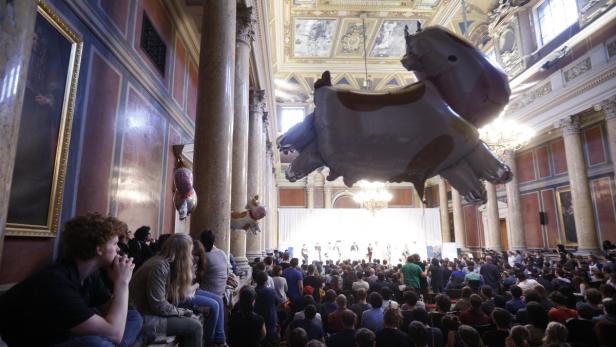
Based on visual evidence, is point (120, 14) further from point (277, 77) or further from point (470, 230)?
point (470, 230)

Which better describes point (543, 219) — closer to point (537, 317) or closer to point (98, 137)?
point (537, 317)

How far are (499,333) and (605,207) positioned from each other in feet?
36.6

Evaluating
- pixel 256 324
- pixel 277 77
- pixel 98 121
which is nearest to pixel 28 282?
pixel 256 324

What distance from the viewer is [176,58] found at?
20.8 ft

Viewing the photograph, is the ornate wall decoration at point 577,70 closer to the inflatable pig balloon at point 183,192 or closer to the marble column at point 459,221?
the marble column at point 459,221

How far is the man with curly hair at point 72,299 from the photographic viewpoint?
1209mm

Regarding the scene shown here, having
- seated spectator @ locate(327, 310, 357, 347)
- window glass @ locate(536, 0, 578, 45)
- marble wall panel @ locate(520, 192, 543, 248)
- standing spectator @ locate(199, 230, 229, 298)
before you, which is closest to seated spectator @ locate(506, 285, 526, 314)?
seated spectator @ locate(327, 310, 357, 347)

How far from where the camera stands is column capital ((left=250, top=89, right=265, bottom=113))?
9578 mm

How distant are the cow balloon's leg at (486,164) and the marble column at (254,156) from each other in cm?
778

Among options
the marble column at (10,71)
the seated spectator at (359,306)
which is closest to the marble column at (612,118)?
the seated spectator at (359,306)

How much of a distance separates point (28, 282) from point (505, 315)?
3400 mm

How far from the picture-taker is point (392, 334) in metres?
2.84

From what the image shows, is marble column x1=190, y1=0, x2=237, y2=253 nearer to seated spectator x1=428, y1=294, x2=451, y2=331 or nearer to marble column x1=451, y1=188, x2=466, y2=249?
seated spectator x1=428, y1=294, x2=451, y2=331

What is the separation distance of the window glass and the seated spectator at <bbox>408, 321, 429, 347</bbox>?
11669 millimetres
